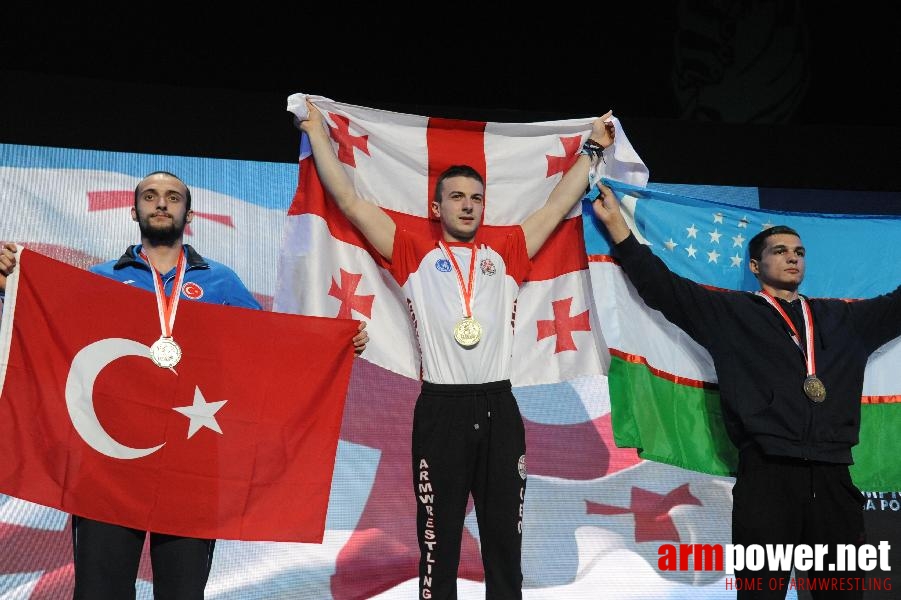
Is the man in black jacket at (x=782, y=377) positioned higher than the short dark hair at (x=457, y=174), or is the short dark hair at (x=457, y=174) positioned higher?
the short dark hair at (x=457, y=174)

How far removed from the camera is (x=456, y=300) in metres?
3.32

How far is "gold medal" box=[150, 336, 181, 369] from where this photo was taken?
3.04 m

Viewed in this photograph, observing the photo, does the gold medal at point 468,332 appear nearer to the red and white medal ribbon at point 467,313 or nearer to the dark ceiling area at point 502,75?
the red and white medal ribbon at point 467,313

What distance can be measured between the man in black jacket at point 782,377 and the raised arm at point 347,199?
799 millimetres

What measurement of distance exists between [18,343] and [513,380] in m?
1.76

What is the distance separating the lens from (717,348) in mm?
3406

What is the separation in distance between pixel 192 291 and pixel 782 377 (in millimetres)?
1936

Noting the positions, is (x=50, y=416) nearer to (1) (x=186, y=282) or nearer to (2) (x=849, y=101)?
(1) (x=186, y=282)

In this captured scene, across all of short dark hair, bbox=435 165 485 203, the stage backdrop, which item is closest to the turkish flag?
short dark hair, bbox=435 165 485 203

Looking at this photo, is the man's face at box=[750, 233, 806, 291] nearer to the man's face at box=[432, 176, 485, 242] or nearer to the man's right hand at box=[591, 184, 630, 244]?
the man's right hand at box=[591, 184, 630, 244]

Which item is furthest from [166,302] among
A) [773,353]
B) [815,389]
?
[815,389]

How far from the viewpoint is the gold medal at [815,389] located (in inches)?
128

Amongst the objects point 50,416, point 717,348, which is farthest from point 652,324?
point 50,416

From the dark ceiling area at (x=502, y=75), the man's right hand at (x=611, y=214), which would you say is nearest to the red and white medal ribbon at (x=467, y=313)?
the man's right hand at (x=611, y=214)
